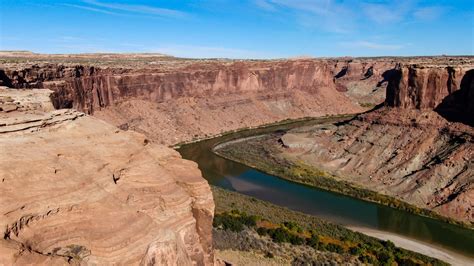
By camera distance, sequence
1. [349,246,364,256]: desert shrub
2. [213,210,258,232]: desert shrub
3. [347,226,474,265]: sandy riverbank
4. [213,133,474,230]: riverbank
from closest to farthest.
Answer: [349,246,364,256]: desert shrub
[347,226,474,265]: sandy riverbank
[213,210,258,232]: desert shrub
[213,133,474,230]: riverbank

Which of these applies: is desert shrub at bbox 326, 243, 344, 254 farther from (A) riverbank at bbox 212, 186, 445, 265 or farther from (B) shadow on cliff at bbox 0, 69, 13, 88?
(B) shadow on cliff at bbox 0, 69, 13, 88

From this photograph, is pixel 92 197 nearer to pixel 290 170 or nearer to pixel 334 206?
pixel 334 206

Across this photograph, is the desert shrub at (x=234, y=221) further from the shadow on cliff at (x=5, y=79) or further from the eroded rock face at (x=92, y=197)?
the shadow on cliff at (x=5, y=79)

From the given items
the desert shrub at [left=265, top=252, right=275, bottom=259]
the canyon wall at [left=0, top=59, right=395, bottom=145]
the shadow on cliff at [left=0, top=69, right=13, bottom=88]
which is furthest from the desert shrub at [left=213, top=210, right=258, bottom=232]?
the shadow on cliff at [left=0, top=69, right=13, bottom=88]

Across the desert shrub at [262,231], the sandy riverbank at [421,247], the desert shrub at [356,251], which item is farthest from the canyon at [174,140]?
the desert shrub at [356,251]

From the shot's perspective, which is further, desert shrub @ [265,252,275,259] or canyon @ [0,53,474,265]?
desert shrub @ [265,252,275,259]

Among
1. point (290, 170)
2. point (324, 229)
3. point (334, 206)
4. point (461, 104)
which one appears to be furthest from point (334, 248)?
point (461, 104)

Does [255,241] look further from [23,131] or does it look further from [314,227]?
[23,131]
